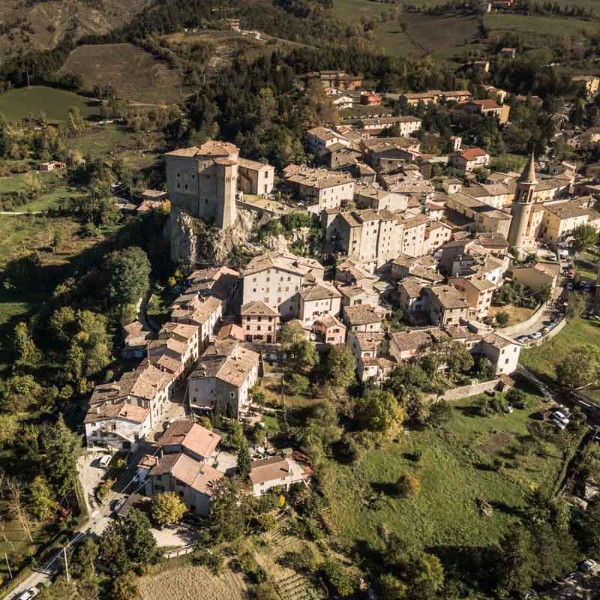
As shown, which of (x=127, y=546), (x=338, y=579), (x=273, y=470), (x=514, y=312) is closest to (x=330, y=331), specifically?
(x=273, y=470)

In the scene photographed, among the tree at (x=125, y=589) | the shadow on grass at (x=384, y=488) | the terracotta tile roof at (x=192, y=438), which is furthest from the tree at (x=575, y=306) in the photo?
the tree at (x=125, y=589)

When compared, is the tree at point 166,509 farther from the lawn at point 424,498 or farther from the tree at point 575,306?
the tree at point 575,306

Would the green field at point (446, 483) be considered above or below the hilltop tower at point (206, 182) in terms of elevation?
below

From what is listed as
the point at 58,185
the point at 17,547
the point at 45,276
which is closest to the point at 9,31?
the point at 58,185

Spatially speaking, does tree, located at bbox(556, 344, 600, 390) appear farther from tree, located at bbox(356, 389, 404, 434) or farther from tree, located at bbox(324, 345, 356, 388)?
tree, located at bbox(324, 345, 356, 388)

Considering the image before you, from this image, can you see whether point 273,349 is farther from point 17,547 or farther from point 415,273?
point 17,547
